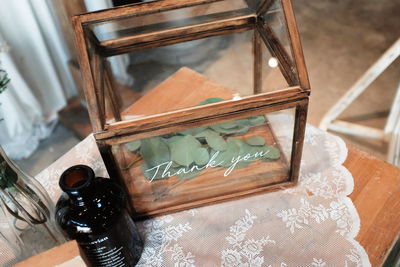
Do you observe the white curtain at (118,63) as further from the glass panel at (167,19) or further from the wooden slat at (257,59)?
the wooden slat at (257,59)

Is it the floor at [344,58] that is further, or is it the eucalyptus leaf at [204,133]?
the floor at [344,58]

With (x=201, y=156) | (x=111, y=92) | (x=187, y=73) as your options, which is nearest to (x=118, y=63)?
(x=111, y=92)

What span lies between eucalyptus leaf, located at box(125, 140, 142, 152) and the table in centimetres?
11

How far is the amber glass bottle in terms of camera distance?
595mm

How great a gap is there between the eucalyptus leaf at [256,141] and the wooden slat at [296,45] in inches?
6.1

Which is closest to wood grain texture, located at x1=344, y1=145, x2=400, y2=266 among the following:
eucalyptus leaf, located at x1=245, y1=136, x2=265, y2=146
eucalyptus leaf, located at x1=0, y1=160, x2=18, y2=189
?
eucalyptus leaf, located at x1=245, y1=136, x2=265, y2=146

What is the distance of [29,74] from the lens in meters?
1.66

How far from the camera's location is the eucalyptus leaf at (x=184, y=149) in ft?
2.25

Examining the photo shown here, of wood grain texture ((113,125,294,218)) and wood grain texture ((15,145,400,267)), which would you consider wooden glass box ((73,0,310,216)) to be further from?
wood grain texture ((15,145,400,267))

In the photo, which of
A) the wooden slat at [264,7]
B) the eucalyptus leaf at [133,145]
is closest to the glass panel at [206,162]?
the eucalyptus leaf at [133,145]

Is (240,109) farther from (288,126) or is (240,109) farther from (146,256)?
(146,256)

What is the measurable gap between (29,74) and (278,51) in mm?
1305

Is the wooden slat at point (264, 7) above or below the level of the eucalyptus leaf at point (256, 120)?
above

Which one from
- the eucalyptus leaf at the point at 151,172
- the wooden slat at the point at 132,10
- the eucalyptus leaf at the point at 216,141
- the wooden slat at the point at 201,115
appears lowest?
the eucalyptus leaf at the point at 151,172
